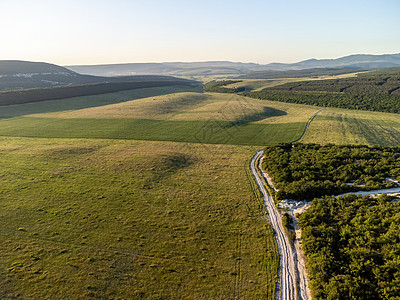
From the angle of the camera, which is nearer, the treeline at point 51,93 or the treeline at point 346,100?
the treeline at point 346,100

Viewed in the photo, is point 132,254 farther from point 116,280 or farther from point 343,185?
point 343,185

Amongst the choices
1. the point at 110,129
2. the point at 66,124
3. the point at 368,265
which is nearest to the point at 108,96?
the point at 66,124

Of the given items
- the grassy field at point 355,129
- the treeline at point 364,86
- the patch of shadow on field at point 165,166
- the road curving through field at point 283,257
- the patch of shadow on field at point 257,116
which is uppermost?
the treeline at point 364,86

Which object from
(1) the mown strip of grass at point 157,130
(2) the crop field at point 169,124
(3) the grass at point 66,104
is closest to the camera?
(1) the mown strip of grass at point 157,130

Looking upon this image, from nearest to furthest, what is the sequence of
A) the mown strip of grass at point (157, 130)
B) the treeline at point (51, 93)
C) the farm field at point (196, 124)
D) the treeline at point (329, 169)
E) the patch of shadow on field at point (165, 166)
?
the treeline at point (329, 169), the patch of shadow on field at point (165, 166), the mown strip of grass at point (157, 130), the farm field at point (196, 124), the treeline at point (51, 93)

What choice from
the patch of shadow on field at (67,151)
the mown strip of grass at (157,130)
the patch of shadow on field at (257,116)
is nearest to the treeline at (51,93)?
the mown strip of grass at (157,130)

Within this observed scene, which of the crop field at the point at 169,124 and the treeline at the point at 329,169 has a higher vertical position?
the crop field at the point at 169,124

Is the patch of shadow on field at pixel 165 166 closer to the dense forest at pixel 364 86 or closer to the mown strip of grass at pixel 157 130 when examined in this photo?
the mown strip of grass at pixel 157 130

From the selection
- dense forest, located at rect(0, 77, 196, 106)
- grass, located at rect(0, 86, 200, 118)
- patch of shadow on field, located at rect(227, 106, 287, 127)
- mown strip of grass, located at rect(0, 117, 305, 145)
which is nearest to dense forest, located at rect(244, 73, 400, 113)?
patch of shadow on field, located at rect(227, 106, 287, 127)
